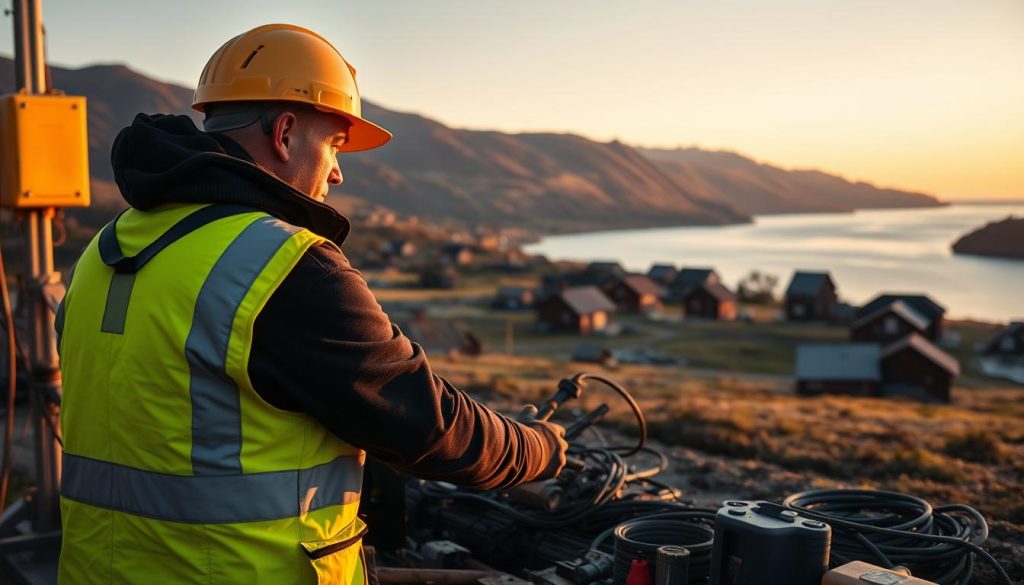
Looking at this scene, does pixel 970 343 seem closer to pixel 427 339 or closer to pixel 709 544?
pixel 427 339

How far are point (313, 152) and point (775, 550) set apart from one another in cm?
187

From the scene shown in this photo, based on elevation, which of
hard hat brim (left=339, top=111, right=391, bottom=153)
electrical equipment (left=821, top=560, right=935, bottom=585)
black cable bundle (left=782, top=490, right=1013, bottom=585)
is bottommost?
black cable bundle (left=782, top=490, right=1013, bottom=585)

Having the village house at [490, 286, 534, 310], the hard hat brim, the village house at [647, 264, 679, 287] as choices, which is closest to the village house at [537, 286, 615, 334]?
the village house at [490, 286, 534, 310]

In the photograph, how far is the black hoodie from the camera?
2.27 metres

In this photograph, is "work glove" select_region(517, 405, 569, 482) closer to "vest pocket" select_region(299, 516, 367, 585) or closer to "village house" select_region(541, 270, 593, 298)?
"vest pocket" select_region(299, 516, 367, 585)

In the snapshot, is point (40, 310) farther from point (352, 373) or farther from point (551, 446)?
point (352, 373)

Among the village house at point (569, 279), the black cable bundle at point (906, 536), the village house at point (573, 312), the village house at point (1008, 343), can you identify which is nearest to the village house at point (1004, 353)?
the village house at point (1008, 343)

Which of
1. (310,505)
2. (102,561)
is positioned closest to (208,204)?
(310,505)

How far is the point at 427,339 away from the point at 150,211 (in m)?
46.5

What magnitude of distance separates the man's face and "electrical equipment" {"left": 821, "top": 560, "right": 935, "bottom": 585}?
6.35ft

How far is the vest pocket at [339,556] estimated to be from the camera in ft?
7.94

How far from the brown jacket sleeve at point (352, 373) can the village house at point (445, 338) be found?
147 ft

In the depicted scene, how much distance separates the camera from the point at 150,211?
100 inches

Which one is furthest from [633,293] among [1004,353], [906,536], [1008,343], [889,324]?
[906,536]
